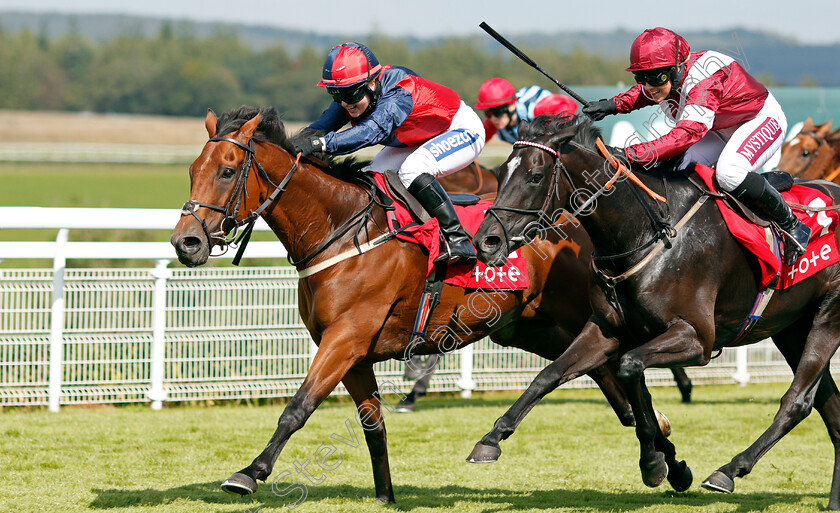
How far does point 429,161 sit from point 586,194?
889mm

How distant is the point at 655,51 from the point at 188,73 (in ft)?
276

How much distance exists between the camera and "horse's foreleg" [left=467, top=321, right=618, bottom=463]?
387cm

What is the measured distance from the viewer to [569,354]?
4.21 meters

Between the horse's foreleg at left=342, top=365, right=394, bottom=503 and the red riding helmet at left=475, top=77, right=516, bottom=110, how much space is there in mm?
3708

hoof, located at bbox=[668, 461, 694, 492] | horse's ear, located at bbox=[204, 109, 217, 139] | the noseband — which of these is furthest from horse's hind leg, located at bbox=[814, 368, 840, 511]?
horse's ear, located at bbox=[204, 109, 217, 139]

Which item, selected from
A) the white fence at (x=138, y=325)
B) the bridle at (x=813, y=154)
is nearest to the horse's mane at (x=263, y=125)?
the white fence at (x=138, y=325)

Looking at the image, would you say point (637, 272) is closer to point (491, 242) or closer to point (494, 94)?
point (491, 242)

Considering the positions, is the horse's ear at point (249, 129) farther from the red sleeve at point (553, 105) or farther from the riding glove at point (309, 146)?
the red sleeve at point (553, 105)

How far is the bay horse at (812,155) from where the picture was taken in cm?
778

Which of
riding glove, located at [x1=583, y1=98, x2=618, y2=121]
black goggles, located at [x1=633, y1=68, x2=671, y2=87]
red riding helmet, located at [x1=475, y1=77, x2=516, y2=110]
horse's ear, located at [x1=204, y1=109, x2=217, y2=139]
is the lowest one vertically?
horse's ear, located at [x1=204, y1=109, x2=217, y2=139]

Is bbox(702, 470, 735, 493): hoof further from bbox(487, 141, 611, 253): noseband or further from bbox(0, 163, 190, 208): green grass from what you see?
bbox(0, 163, 190, 208): green grass

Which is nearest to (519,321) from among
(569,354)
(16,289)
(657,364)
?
(569,354)

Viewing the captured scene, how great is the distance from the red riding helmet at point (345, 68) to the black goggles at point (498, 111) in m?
3.59

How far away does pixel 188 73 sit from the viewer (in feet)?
277
